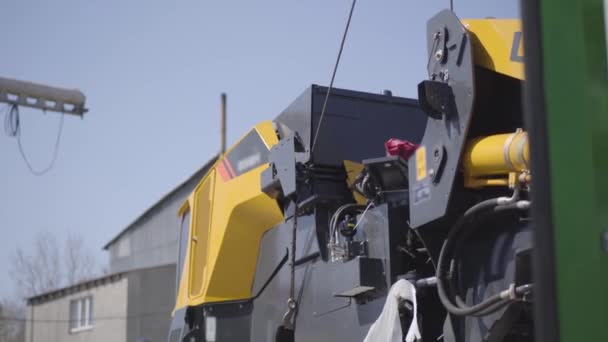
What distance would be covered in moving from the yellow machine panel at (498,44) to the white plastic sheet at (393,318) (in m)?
1.02

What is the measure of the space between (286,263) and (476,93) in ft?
Result: 6.27

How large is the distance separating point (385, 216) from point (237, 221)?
68.2 inches

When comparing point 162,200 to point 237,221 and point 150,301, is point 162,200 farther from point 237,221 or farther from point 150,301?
point 237,221

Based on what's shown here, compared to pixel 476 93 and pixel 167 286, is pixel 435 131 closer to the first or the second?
pixel 476 93

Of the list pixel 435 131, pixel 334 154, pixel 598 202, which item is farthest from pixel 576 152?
pixel 334 154

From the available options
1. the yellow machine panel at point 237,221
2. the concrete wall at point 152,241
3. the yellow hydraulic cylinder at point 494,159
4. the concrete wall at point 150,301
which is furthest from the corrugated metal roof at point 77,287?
the yellow hydraulic cylinder at point 494,159

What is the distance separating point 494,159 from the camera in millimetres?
3100

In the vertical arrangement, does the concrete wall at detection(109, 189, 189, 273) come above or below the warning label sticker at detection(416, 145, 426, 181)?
above

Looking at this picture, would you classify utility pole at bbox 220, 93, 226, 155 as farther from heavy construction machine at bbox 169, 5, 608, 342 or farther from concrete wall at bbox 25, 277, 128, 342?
heavy construction machine at bbox 169, 5, 608, 342

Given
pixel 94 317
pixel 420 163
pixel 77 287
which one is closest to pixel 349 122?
pixel 420 163

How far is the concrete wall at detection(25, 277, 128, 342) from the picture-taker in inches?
997

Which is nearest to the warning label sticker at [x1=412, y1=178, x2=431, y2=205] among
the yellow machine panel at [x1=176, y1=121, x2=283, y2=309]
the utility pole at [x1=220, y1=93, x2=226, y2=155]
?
the yellow machine panel at [x1=176, y1=121, x2=283, y2=309]

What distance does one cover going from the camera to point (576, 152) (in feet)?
4.92

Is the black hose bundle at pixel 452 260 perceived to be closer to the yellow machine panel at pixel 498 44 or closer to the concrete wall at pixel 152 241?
the yellow machine panel at pixel 498 44
